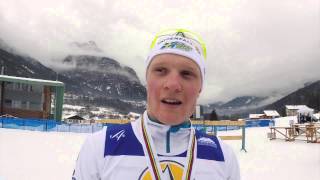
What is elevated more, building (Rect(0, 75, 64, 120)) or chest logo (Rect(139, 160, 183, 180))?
building (Rect(0, 75, 64, 120))

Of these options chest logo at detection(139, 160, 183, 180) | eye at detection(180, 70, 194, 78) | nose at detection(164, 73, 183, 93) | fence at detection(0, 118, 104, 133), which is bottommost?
fence at detection(0, 118, 104, 133)

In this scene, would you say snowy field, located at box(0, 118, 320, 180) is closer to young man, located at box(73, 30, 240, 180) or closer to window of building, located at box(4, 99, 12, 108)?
young man, located at box(73, 30, 240, 180)

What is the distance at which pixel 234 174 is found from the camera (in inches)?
106

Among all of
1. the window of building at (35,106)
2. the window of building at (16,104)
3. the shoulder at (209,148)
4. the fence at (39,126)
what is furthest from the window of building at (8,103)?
the shoulder at (209,148)

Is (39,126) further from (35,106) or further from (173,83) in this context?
(173,83)

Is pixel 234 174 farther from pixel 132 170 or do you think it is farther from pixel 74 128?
pixel 74 128

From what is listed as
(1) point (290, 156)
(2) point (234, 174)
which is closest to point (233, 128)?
(1) point (290, 156)

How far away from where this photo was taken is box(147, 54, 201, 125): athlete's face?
235cm

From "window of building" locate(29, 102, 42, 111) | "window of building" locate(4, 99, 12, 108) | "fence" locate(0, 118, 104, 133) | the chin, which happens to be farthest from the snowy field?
"window of building" locate(29, 102, 42, 111)

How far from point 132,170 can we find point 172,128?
0.43 metres

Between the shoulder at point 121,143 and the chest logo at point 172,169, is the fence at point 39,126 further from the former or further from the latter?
the chest logo at point 172,169

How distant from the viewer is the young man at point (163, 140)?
2371mm

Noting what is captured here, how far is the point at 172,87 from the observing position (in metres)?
2.31

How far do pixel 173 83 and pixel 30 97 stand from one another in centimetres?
6888
